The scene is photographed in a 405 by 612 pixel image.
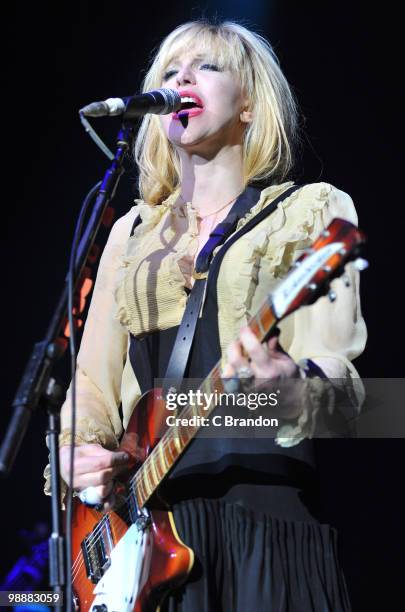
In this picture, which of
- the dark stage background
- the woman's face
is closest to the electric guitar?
the woman's face

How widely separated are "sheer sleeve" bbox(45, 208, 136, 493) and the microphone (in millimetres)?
497

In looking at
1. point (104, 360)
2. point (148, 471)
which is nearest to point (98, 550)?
point (148, 471)

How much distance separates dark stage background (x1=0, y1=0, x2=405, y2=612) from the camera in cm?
294

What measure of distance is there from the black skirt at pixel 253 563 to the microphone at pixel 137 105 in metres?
0.83

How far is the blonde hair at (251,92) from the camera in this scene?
232 cm

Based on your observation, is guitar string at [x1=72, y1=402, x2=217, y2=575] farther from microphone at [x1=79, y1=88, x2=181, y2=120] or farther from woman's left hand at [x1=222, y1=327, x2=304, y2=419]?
microphone at [x1=79, y1=88, x2=181, y2=120]

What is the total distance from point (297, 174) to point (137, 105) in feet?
3.98

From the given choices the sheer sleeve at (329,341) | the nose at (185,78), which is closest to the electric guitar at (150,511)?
the sheer sleeve at (329,341)

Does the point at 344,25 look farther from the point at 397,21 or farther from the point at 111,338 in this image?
the point at 111,338

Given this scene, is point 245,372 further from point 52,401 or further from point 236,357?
point 52,401

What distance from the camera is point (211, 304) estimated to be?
2.02 metres

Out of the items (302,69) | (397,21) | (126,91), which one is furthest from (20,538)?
(397,21)

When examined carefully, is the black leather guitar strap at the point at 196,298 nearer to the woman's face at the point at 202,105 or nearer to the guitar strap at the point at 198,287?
the guitar strap at the point at 198,287

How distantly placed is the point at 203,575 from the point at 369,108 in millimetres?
1899
